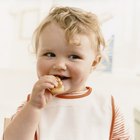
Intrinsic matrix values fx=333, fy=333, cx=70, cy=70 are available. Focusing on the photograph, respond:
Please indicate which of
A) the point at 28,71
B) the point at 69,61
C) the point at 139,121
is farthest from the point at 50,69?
the point at 28,71

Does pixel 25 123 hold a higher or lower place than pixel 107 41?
lower

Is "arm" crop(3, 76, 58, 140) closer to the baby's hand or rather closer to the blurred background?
the baby's hand

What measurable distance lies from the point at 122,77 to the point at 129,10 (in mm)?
274

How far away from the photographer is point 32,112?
715mm

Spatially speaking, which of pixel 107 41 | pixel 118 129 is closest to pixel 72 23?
pixel 118 129

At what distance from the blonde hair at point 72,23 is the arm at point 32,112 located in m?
0.12

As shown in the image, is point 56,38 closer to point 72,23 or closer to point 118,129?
point 72,23

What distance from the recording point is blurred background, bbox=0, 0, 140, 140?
133 cm

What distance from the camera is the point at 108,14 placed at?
1351 mm

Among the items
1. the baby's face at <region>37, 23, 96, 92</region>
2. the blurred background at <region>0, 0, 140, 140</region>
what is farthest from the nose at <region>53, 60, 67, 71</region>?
the blurred background at <region>0, 0, 140, 140</region>

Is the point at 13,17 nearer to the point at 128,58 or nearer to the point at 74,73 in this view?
the point at 128,58

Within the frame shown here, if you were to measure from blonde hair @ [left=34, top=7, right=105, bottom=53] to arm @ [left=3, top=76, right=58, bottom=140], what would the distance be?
117 mm

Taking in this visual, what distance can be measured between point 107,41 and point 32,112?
2.28 feet

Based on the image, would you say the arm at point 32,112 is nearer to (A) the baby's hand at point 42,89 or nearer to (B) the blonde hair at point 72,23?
(A) the baby's hand at point 42,89
